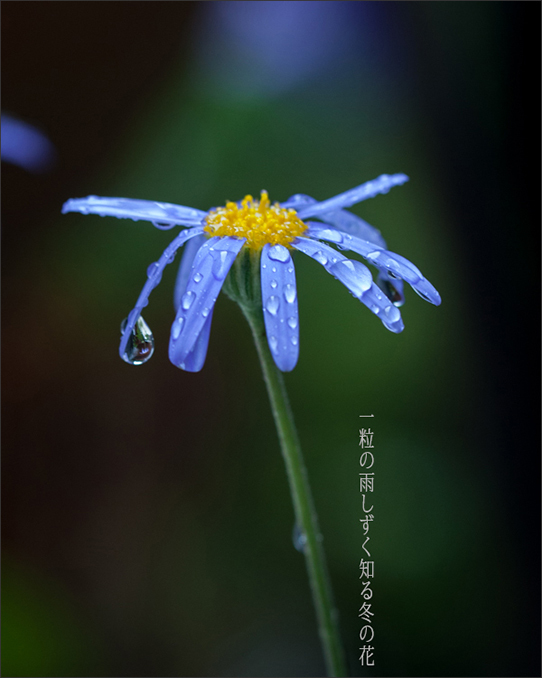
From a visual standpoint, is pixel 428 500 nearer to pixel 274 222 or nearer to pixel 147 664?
pixel 147 664

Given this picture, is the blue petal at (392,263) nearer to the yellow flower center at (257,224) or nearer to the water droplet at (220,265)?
the yellow flower center at (257,224)

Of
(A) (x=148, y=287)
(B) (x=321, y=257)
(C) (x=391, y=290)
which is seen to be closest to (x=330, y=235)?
(B) (x=321, y=257)

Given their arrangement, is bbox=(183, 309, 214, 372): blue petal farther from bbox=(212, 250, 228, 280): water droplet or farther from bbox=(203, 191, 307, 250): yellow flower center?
bbox=(203, 191, 307, 250): yellow flower center

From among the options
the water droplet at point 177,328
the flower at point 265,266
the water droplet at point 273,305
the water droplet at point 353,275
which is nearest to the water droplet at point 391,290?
the flower at point 265,266

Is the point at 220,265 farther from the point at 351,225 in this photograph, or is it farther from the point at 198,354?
the point at 351,225

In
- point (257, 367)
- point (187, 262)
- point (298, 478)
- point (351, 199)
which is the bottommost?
point (298, 478)

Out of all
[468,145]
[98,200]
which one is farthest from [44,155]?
[468,145]

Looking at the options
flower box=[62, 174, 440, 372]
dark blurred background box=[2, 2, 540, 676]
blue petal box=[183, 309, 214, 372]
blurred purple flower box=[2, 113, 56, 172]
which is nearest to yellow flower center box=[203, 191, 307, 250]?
flower box=[62, 174, 440, 372]
